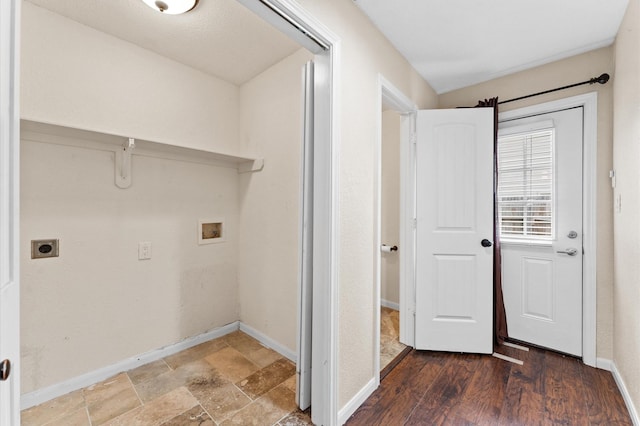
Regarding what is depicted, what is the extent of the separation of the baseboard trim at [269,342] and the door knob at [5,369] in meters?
1.73

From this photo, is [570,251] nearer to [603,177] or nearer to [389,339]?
[603,177]

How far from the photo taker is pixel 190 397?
5.78 ft

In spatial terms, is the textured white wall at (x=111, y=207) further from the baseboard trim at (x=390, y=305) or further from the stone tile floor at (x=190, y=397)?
the baseboard trim at (x=390, y=305)

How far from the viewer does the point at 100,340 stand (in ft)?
6.36

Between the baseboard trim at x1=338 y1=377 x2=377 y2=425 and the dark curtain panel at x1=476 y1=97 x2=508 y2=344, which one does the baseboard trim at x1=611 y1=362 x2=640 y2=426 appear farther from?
the baseboard trim at x1=338 y1=377 x2=377 y2=425

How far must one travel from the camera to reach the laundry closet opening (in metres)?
1.72

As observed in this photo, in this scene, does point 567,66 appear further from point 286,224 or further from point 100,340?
point 100,340

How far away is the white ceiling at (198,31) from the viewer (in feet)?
5.61

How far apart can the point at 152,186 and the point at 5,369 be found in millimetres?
1865

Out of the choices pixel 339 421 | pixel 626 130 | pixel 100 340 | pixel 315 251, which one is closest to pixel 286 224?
pixel 315 251

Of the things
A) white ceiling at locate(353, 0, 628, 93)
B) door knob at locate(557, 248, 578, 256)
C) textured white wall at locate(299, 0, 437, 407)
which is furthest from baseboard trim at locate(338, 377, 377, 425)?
white ceiling at locate(353, 0, 628, 93)

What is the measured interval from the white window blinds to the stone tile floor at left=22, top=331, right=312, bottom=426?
2.27m

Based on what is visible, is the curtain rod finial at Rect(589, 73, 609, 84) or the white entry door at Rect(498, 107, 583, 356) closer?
the curtain rod finial at Rect(589, 73, 609, 84)

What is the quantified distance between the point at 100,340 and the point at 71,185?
1.09 metres
